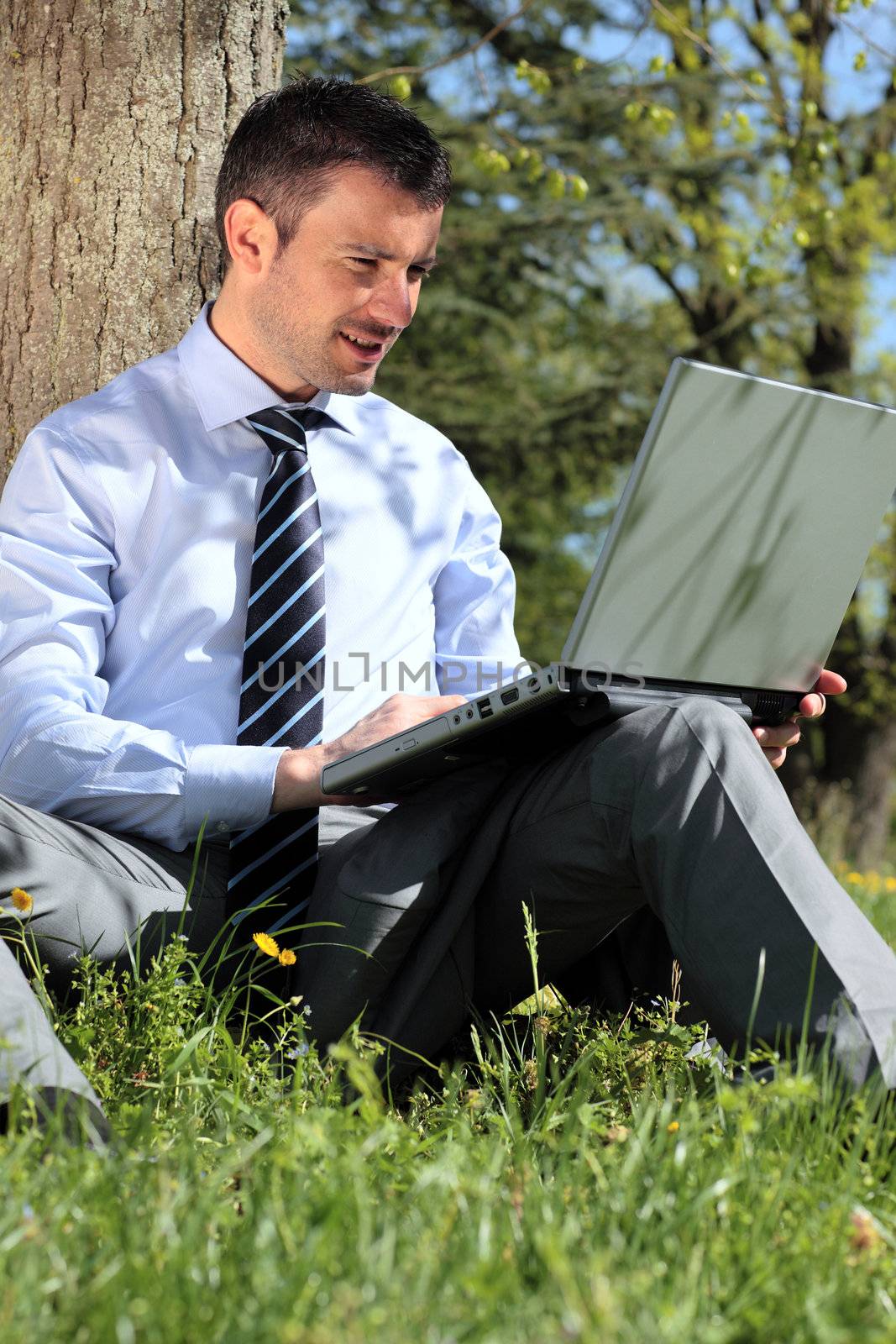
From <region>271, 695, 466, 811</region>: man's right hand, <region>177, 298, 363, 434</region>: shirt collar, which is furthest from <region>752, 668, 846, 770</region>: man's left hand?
<region>177, 298, 363, 434</region>: shirt collar

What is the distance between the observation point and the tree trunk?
129 inches

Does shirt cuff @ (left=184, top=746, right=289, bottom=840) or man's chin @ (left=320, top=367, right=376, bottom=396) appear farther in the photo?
man's chin @ (left=320, top=367, right=376, bottom=396)

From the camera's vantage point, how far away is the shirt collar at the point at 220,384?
2.82 metres

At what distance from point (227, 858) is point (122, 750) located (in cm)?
29

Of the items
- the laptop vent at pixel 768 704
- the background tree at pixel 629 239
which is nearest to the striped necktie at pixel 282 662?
the laptop vent at pixel 768 704

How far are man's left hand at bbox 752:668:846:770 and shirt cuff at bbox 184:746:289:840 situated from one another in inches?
34.6

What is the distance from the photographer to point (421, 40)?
10195mm

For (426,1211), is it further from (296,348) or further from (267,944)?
(296,348)

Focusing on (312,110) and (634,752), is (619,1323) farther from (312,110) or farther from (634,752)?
(312,110)

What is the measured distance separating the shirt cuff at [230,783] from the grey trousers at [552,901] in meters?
0.12

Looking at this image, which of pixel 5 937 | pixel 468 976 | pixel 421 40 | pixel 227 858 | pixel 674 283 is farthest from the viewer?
pixel 674 283

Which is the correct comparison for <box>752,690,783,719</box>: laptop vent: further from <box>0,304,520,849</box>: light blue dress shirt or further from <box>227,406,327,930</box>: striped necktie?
<box>227,406,327,930</box>: striped necktie

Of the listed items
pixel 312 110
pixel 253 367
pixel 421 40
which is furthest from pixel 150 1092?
pixel 421 40

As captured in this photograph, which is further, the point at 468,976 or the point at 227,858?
the point at 227,858
